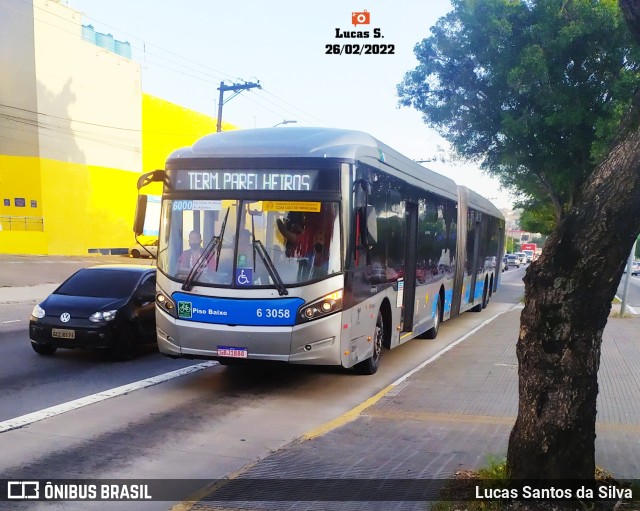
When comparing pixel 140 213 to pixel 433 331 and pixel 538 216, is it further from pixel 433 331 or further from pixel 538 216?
pixel 538 216

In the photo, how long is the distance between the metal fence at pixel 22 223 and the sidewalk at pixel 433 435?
30169 mm

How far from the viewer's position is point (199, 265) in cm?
817

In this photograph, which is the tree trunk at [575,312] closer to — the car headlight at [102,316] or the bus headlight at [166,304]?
Result: the bus headlight at [166,304]

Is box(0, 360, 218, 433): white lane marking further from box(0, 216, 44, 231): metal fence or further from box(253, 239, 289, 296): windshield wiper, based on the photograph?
box(0, 216, 44, 231): metal fence

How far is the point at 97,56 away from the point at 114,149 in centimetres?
537

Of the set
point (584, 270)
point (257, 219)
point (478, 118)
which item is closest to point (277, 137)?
point (257, 219)

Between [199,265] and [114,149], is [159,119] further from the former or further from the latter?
[199,265]

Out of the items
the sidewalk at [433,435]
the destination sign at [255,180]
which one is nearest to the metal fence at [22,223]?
the destination sign at [255,180]

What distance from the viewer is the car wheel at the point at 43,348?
34.0ft

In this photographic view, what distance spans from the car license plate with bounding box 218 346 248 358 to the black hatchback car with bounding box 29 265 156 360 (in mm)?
2730

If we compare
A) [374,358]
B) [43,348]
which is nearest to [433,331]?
[374,358]

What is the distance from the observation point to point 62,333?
9.84 meters

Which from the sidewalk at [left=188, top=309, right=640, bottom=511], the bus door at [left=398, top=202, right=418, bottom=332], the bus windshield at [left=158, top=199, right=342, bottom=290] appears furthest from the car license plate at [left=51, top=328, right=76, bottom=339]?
the bus door at [left=398, top=202, right=418, bottom=332]

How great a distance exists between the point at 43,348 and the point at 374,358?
17.3ft
